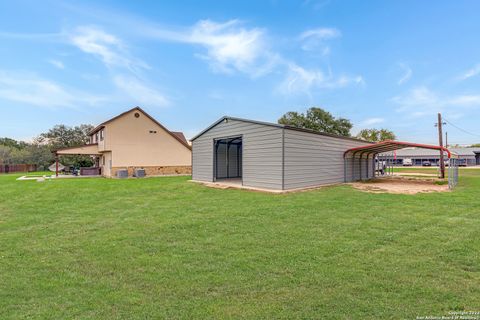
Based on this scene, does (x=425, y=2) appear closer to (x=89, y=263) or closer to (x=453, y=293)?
(x=453, y=293)

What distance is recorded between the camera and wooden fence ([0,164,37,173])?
32.1 metres

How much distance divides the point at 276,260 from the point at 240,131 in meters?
10.6

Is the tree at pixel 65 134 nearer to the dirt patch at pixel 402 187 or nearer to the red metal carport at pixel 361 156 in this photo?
the red metal carport at pixel 361 156

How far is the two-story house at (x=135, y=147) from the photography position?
22.0 metres

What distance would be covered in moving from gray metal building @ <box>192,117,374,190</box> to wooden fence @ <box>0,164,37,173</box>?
28045 millimetres

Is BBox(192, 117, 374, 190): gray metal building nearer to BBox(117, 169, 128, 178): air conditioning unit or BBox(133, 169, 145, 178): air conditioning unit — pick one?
BBox(133, 169, 145, 178): air conditioning unit

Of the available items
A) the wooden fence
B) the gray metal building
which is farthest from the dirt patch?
the wooden fence

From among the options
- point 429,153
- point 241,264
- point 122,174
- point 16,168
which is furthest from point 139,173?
point 429,153

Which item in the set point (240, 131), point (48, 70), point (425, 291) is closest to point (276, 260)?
point (425, 291)

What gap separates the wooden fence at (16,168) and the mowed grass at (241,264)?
3257 cm

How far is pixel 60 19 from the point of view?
1177 cm

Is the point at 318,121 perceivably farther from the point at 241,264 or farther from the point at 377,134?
the point at 241,264

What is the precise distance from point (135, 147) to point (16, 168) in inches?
816

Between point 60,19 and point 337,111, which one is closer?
point 60,19
